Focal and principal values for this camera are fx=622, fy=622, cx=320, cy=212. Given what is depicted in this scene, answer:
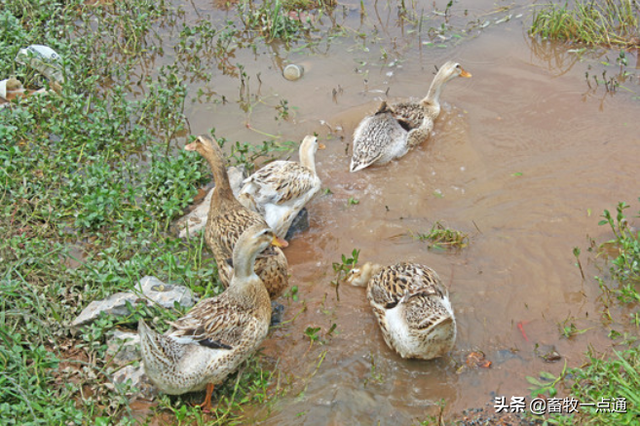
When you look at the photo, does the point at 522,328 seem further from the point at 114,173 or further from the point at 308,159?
the point at 114,173

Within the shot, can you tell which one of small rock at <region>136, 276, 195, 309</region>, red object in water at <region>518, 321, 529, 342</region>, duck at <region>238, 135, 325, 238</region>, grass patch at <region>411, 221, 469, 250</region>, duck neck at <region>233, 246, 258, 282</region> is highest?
duck neck at <region>233, 246, 258, 282</region>

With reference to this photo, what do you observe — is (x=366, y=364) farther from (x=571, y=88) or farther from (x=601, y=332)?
(x=571, y=88)

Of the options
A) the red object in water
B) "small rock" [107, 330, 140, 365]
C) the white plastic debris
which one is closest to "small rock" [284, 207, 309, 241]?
"small rock" [107, 330, 140, 365]

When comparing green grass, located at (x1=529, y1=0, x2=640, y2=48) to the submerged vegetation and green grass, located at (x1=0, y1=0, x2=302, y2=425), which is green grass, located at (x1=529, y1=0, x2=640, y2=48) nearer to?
the submerged vegetation

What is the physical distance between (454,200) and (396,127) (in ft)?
4.46

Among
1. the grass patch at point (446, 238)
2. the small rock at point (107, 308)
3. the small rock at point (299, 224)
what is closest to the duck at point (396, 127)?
the small rock at point (299, 224)

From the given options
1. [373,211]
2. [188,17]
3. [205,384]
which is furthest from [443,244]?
[188,17]

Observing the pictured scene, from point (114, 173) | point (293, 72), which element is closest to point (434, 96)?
point (293, 72)

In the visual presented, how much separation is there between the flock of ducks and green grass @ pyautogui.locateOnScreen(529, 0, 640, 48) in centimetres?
464

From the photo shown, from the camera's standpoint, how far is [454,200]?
23.8 feet

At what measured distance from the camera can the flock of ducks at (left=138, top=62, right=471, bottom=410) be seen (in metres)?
4.79

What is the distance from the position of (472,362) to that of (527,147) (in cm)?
352

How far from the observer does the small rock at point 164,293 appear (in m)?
5.55

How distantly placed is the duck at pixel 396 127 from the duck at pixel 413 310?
79.2 inches
